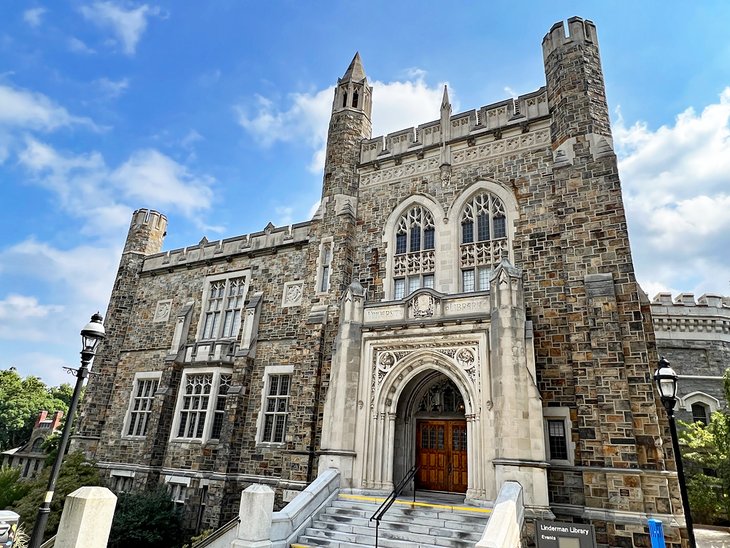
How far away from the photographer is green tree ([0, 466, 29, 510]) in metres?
15.7

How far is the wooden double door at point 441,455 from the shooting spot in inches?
471

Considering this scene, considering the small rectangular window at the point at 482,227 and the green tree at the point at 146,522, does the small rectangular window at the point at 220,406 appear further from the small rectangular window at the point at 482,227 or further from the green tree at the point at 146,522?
the small rectangular window at the point at 482,227

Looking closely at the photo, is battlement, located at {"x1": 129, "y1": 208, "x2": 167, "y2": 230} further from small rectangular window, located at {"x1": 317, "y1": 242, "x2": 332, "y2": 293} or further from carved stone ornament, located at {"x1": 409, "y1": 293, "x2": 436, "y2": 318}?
carved stone ornament, located at {"x1": 409, "y1": 293, "x2": 436, "y2": 318}

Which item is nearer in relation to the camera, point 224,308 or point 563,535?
point 563,535

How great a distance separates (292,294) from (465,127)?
Answer: 889 cm

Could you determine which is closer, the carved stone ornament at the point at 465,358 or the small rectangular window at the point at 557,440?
the small rectangular window at the point at 557,440

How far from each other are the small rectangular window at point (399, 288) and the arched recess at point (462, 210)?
1.53m

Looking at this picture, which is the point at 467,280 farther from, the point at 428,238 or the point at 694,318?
the point at 694,318

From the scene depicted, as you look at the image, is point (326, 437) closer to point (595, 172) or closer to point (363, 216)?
→ point (363, 216)

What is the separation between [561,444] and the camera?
428 inches

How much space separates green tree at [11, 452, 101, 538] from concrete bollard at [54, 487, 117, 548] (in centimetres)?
1098

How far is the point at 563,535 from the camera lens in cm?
728

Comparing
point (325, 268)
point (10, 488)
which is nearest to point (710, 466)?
point (325, 268)

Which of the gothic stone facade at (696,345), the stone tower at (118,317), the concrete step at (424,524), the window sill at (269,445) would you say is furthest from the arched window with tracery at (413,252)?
the gothic stone facade at (696,345)
